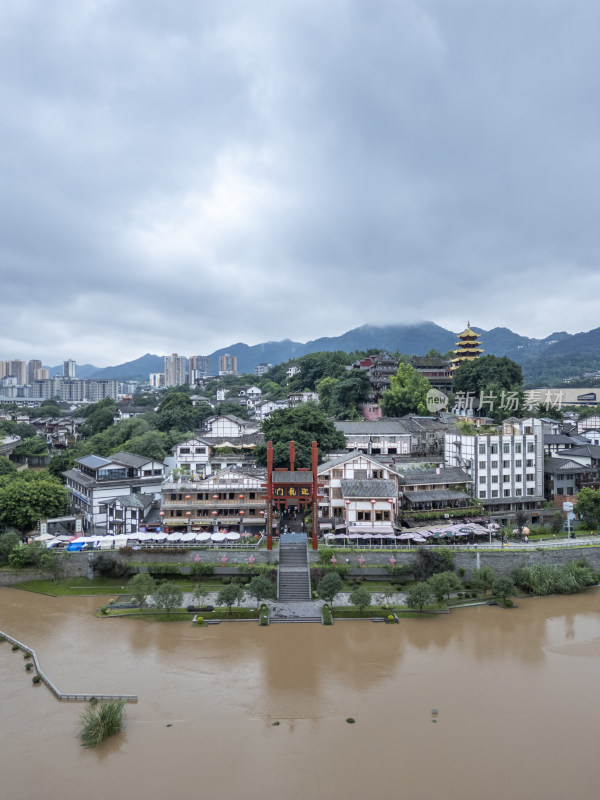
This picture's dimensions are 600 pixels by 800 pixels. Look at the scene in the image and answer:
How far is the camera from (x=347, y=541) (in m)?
28.3

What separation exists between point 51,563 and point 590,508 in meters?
30.0

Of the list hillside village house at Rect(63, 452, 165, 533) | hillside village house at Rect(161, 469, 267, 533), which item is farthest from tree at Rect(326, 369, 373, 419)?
hillside village house at Rect(161, 469, 267, 533)

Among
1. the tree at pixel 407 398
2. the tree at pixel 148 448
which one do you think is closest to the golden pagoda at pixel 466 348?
the tree at pixel 407 398

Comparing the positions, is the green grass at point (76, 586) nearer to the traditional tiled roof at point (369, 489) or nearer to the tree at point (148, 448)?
the traditional tiled roof at point (369, 489)

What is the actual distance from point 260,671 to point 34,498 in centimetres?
1842

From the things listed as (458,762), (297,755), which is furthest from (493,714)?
(297,755)

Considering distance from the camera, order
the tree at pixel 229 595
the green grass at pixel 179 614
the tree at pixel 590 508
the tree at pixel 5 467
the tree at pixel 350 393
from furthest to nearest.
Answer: the tree at pixel 350 393 → the tree at pixel 5 467 → the tree at pixel 590 508 → the green grass at pixel 179 614 → the tree at pixel 229 595

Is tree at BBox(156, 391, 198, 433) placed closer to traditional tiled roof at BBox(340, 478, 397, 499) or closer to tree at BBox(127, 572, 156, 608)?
traditional tiled roof at BBox(340, 478, 397, 499)

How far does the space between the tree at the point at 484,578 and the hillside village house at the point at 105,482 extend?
20.2m

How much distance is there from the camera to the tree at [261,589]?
2312cm

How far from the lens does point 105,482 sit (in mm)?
32969

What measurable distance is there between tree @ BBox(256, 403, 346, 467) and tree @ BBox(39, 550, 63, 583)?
13367 mm

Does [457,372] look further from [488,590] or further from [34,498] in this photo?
[34,498]

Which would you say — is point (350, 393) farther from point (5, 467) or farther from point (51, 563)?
point (51, 563)
